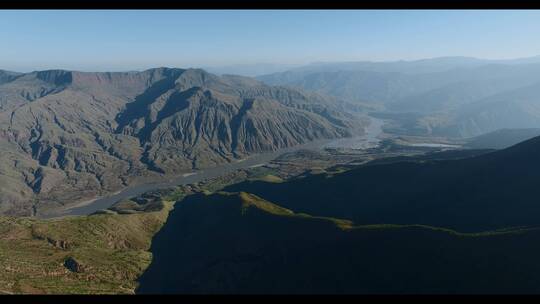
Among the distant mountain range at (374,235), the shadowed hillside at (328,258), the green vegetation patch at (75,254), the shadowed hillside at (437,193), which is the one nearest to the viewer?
the shadowed hillside at (328,258)

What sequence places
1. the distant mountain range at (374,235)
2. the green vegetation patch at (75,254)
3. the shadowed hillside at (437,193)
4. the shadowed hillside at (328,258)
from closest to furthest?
the shadowed hillside at (328,258) → the distant mountain range at (374,235) → the green vegetation patch at (75,254) → the shadowed hillside at (437,193)

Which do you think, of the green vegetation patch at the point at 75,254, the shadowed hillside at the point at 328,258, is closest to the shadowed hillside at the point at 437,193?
the shadowed hillside at the point at 328,258

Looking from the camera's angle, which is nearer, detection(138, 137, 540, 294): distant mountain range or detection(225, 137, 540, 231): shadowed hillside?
detection(138, 137, 540, 294): distant mountain range

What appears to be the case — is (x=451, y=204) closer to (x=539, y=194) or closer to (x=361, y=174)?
(x=539, y=194)

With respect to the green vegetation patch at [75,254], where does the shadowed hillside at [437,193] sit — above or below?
above

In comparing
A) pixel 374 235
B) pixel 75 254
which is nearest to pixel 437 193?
pixel 374 235

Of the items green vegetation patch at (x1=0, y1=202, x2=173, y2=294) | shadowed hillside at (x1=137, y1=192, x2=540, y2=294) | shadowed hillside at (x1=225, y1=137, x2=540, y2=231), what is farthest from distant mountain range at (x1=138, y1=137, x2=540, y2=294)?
green vegetation patch at (x1=0, y1=202, x2=173, y2=294)

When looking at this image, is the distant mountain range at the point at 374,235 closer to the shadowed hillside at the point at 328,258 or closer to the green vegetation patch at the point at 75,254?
the shadowed hillside at the point at 328,258

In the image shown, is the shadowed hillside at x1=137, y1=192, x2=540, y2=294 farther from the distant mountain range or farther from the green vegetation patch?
the green vegetation patch

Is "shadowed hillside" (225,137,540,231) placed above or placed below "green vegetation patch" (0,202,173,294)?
above
